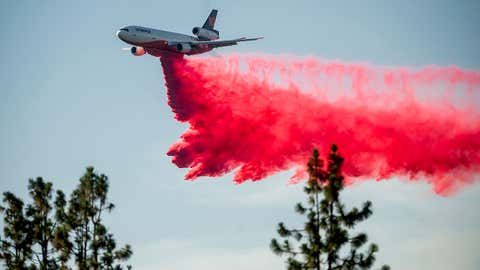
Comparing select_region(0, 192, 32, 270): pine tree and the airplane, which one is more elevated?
the airplane

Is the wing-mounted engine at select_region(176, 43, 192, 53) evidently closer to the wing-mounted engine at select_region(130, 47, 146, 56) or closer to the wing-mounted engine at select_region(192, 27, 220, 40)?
the wing-mounted engine at select_region(130, 47, 146, 56)

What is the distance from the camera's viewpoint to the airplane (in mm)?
129375

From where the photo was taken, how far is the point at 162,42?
131 m

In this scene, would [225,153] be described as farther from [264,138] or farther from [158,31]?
[158,31]

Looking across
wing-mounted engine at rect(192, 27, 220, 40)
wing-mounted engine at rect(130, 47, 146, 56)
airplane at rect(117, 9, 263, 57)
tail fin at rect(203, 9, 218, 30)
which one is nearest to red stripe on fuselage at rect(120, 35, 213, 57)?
airplane at rect(117, 9, 263, 57)

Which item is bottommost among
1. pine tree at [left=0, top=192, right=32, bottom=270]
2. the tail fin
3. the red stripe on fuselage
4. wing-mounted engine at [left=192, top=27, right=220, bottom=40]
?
pine tree at [left=0, top=192, right=32, bottom=270]

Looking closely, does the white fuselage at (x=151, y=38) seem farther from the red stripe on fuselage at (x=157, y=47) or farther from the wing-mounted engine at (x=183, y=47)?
the wing-mounted engine at (x=183, y=47)

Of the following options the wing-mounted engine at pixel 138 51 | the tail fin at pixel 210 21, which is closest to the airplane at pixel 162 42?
the wing-mounted engine at pixel 138 51

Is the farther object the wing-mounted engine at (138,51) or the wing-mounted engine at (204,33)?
the wing-mounted engine at (204,33)

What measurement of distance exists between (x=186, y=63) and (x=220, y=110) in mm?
5694

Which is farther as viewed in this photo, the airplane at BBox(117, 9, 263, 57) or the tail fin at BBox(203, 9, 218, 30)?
the tail fin at BBox(203, 9, 218, 30)

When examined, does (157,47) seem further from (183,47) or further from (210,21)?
(210,21)

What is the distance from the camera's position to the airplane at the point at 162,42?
129375 mm

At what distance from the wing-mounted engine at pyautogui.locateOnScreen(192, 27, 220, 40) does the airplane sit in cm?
79
